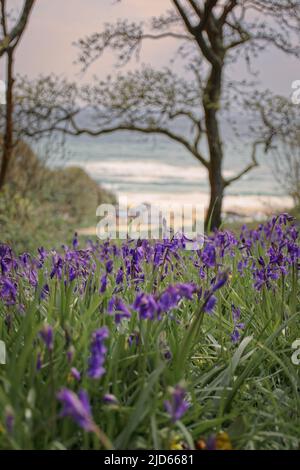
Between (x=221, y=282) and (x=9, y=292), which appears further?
(x=9, y=292)

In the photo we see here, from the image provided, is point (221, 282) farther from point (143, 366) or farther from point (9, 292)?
point (9, 292)

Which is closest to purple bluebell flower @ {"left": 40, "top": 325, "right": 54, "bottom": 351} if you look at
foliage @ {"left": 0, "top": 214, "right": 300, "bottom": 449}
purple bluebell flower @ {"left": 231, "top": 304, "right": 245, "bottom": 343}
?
foliage @ {"left": 0, "top": 214, "right": 300, "bottom": 449}

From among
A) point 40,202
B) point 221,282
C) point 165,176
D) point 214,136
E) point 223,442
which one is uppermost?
point 165,176

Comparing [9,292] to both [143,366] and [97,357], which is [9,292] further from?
[97,357]

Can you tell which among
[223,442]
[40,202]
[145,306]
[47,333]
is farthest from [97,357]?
[40,202]

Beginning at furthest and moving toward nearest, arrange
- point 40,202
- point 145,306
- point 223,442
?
1. point 40,202
2. point 223,442
3. point 145,306

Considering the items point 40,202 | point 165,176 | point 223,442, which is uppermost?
point 165,176

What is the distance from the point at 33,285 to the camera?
3117mm

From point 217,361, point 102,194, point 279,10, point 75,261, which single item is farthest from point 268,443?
point 102,194

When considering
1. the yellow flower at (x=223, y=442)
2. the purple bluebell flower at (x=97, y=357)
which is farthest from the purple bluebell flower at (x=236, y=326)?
the purple bluebell flower at (x=97, y=357)

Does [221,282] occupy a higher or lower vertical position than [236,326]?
higher

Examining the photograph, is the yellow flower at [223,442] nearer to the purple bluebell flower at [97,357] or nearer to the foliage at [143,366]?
the foliage at [143,366]

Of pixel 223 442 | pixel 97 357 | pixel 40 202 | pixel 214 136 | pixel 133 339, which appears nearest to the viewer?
pixel 97 357

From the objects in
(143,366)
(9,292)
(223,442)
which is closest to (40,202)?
(9,292)
